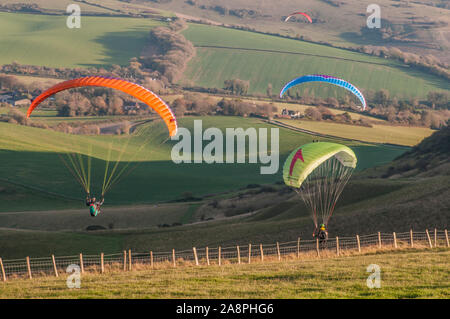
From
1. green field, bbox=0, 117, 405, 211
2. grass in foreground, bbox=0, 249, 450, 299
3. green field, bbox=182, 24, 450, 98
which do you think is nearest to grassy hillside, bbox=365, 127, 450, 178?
green field, bbox=0, 117, 405, 211

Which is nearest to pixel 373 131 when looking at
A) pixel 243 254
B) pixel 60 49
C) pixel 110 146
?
pixel 110 146

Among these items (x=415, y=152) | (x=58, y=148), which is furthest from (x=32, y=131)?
(x=415, y=152)

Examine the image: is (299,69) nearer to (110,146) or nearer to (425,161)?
(110,146)

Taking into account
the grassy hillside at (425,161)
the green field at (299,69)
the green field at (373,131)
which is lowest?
the grassy hillside at (425,161)

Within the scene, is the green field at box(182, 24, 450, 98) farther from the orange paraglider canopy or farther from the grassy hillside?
Result: the orange paraglider canopy

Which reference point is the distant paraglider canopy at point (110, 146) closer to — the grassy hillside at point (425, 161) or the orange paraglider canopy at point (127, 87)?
the orange paraglider canopy at point (127, 87)

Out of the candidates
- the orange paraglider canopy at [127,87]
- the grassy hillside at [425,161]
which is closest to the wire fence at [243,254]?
the orange paraglider canopy at [127,87]
